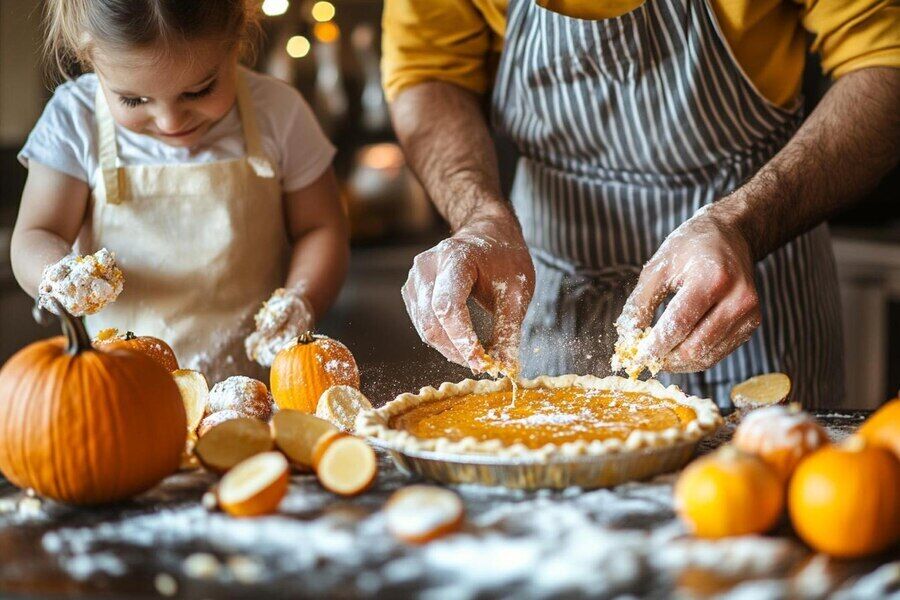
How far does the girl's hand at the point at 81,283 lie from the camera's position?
5.87 feet

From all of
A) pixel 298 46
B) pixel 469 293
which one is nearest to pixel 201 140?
pixel 469 293

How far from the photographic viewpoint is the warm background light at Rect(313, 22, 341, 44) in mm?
4867

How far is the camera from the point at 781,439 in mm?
1142

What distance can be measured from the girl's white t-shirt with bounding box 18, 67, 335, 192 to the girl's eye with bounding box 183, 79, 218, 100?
0.25 metres

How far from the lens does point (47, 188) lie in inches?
87.2

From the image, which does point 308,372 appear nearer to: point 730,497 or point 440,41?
point 730,497

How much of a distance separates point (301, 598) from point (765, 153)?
5.12ft

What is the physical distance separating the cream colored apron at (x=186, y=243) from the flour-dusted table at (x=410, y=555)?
1033mm

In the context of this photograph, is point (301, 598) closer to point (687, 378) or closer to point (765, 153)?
point (687, 378)

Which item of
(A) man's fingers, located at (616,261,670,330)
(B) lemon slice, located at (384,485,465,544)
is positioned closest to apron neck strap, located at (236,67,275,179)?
(A) man's fingers, located at (616,261,670,330)

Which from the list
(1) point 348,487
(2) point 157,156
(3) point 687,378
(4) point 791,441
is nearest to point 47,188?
(2) point 157,156

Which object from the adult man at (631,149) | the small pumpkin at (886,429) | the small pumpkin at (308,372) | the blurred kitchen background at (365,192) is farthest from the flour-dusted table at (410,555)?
the blurred kitchen background at (365,192)

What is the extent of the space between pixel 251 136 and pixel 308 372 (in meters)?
0.86

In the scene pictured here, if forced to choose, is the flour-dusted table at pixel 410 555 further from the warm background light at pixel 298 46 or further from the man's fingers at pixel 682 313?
the warm background light at pixel 298 46
